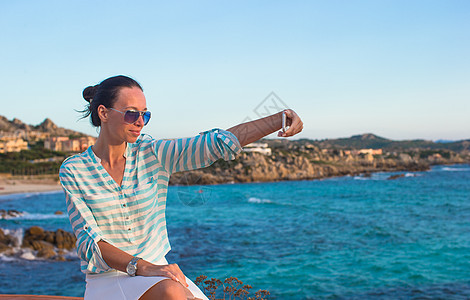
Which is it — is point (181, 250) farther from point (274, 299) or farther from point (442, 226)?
point (442, 226)

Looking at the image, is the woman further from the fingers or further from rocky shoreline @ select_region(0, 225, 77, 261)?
rocky shoreline @ select_region(0, 225, 77, 261)

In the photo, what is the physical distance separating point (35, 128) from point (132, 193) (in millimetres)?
99238

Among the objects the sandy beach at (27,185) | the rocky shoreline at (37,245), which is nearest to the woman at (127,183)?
the rocky shoreline at (37,245)

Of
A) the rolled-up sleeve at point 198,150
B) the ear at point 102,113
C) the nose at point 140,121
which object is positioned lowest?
the rolled-up sleeve at point 198,150

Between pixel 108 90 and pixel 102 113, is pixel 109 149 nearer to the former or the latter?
pixel 102 113

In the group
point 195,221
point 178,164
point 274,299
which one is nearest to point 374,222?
point 195,221

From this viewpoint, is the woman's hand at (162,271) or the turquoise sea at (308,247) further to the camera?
the turquoise sea at (308,247)

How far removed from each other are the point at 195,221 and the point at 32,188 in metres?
29.6

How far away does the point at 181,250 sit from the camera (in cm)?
1791

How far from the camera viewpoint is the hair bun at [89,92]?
2.01 meters

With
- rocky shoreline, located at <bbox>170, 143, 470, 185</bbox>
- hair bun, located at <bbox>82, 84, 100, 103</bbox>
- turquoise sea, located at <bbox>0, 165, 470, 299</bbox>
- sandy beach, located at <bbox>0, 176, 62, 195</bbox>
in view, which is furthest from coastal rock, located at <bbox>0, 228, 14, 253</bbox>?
rocky shoreline, located at <bbox>170, 143, 470, 185</bbox>

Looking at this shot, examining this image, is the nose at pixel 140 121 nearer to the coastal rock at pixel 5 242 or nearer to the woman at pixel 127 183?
the woman at pixel 127 183

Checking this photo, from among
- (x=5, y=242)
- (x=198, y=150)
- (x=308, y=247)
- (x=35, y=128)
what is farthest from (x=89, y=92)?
(x=35, y=128)

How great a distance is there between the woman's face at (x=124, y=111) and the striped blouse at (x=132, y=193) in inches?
4.5
